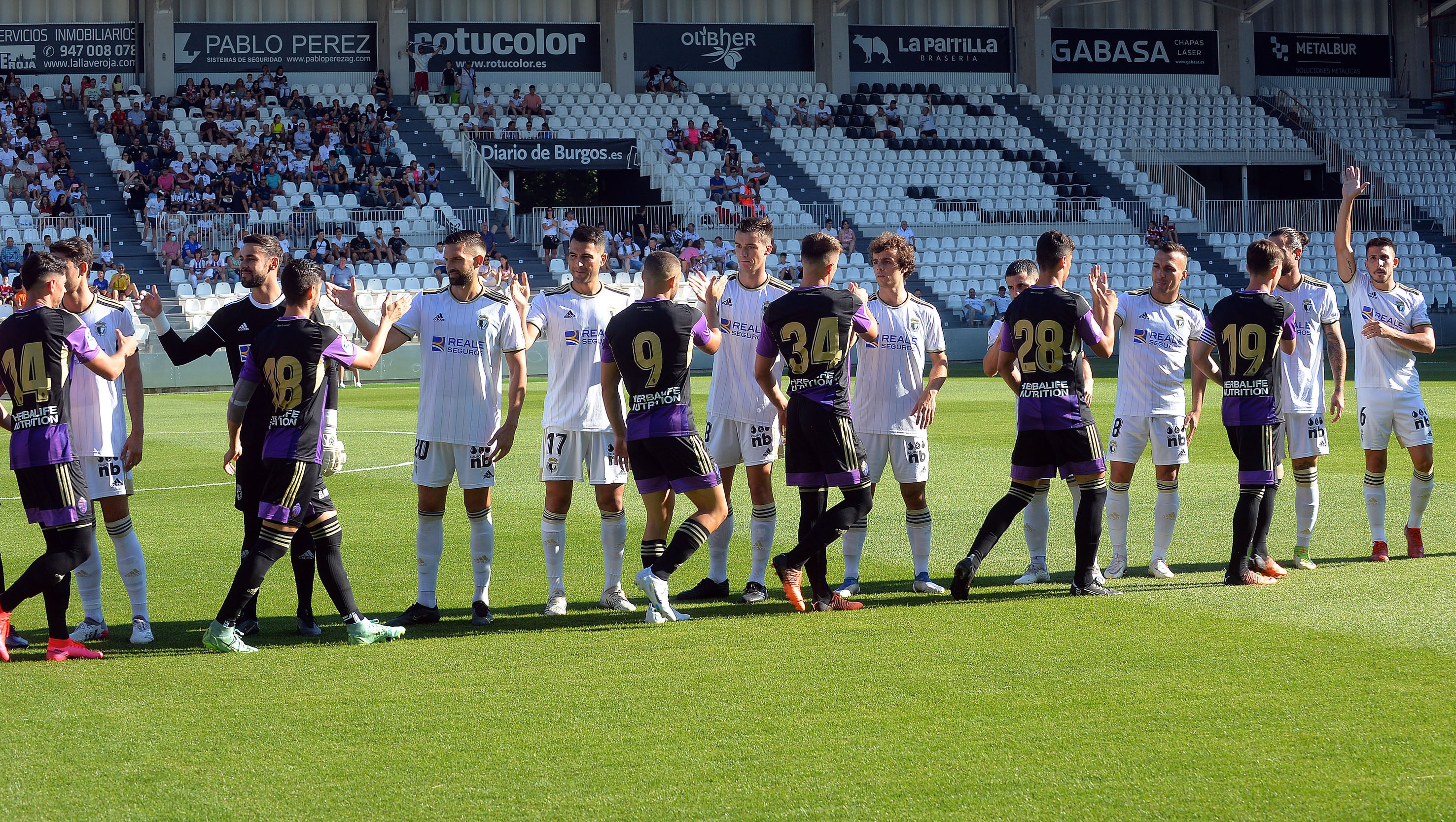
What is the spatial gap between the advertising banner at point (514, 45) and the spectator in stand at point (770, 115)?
5181 mm

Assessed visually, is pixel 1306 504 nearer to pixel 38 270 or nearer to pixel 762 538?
pixel 762 538

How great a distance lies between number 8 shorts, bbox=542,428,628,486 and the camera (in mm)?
7758

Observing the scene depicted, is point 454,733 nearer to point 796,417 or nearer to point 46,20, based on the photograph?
point 796,417

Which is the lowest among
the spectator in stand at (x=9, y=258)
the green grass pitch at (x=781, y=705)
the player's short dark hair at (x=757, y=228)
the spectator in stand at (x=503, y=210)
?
the green grass pitch at (x=781, y=705)

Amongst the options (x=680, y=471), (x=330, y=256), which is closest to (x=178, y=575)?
(x=680, y=471)

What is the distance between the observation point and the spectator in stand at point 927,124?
141ft

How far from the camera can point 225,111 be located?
123 ft

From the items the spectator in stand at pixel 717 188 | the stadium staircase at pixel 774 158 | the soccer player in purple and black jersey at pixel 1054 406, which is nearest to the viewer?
the soccer player in purple and black jersey at pixel 1054 406

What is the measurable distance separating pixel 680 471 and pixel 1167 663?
2.55 metres

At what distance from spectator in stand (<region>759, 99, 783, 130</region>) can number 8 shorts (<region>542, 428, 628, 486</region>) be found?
3567 centimetres

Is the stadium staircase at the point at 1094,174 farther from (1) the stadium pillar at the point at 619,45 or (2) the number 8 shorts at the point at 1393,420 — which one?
(2) the number 8 shorts at the point at 1393,420

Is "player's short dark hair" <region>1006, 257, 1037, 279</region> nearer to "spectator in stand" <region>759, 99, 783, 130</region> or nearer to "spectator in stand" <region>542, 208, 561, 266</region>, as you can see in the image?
"spectator in stand" <region>542, 208, 561, 266</region>

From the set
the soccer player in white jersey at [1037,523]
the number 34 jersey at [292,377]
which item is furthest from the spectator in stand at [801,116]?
the number 34 jersey at [292,377]

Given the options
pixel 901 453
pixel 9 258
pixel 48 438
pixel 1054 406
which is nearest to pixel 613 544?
pixel 901 453
